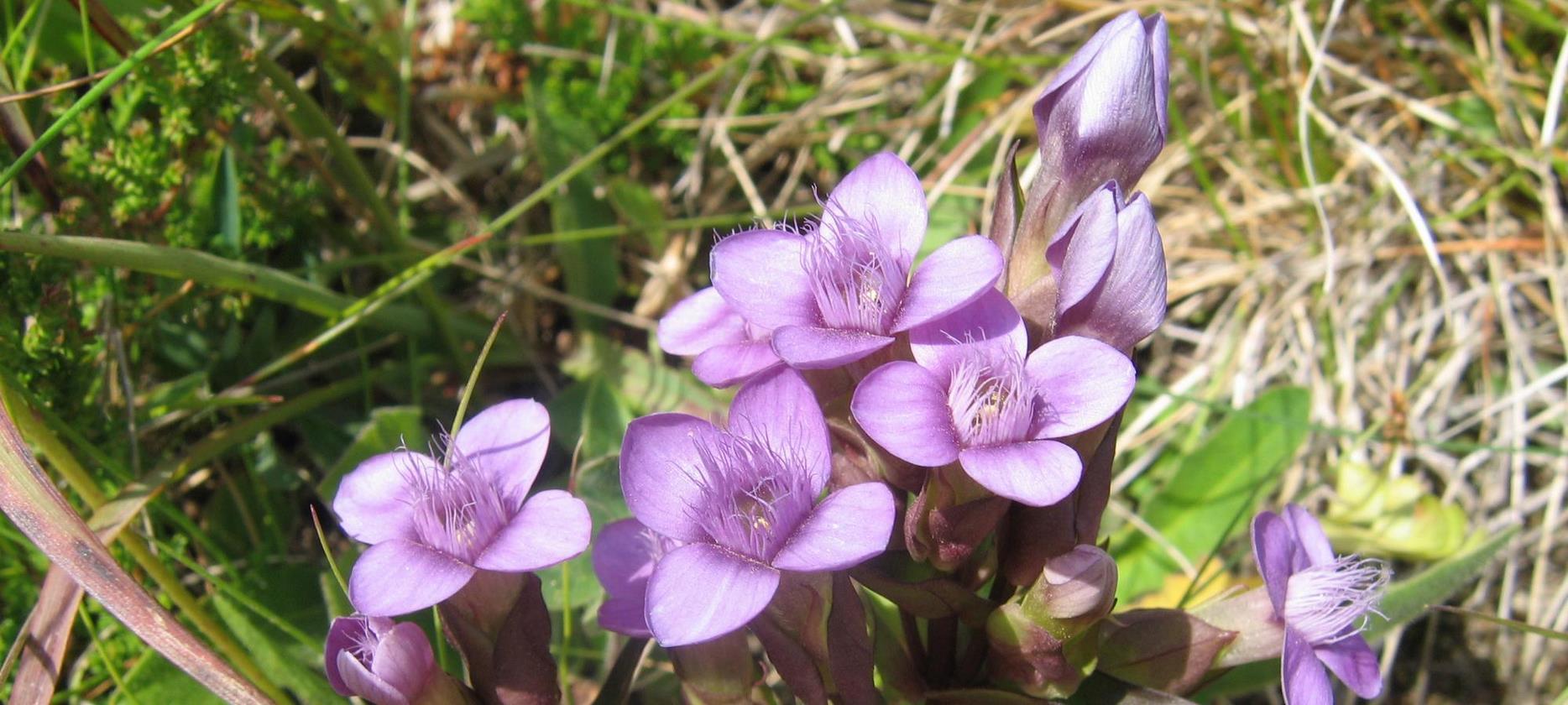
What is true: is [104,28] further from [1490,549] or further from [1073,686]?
[1490,549]

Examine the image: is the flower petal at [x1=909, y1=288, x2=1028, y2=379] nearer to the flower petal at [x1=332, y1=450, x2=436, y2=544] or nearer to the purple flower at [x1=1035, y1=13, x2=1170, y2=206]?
the purple flower at [x1=1035, y1=13, x2=1170, y2=206]

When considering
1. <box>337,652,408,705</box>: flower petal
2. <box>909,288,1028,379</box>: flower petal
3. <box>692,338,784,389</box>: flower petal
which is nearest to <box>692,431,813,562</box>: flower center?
<box>692,338,784,389</box>: flower petal

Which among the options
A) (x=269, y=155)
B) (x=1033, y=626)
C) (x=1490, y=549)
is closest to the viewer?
(x=1033, y=626)

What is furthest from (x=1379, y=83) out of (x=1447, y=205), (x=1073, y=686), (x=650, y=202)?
(x=1073, y=686)

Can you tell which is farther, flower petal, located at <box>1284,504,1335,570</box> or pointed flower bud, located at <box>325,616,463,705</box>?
flower petal, located at <box>1284,504,1335,570</box>

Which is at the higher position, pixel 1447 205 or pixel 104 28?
pixel 104 28

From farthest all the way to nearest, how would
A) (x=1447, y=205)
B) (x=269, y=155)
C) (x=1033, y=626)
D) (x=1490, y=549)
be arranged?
(x=1447, y=205) → (x=269, y=155) → (x=1490, y=549) → (x=1033, y=626)
